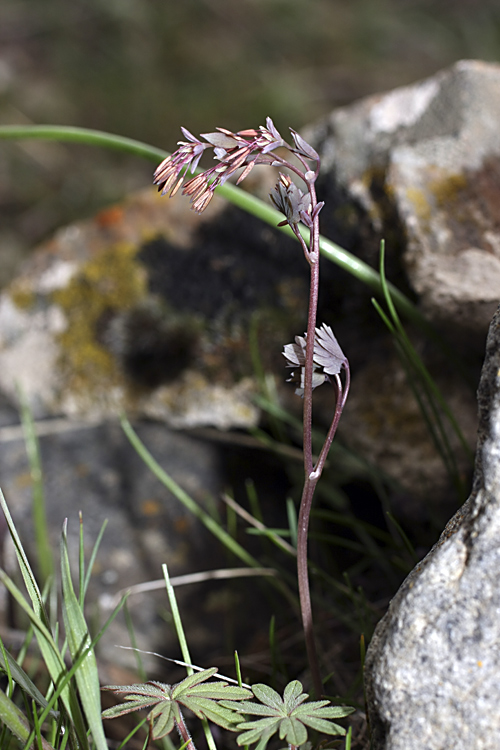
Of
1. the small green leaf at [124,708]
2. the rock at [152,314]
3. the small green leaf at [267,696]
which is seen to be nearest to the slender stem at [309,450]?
the small green leaf at [267,696]

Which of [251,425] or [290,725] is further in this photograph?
[251,425]

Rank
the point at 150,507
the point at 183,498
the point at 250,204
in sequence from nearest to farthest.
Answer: the point at 250,204, the point at 183,498, the point at 150,507

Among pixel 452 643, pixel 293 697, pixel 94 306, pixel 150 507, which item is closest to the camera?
pixel 452 643

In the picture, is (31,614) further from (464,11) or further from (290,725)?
(464,11)

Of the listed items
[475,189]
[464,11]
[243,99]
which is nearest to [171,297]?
[475,189]

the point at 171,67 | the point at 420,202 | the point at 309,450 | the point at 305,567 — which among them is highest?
the point at 171,67

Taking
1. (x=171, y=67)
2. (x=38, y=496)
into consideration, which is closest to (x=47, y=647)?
(x=38, y=496)

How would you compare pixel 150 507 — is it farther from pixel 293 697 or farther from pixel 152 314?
pixel 293 697

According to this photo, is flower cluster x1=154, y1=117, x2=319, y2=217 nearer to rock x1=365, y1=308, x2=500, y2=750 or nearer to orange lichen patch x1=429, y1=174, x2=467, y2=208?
rock x1=365, y1=308, x2=500, y2=750
